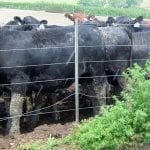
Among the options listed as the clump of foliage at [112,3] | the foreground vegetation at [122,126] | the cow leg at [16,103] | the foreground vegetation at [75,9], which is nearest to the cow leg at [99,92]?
the cow leg at [16,103]

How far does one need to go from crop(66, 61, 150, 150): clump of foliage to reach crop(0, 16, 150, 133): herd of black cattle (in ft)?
6.45

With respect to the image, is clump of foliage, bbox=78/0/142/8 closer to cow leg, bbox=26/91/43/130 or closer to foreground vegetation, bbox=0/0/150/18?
foreground vegetation, bbox=0/0/150/18

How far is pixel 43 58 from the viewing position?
27.4 feet

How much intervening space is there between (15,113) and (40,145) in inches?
65.4

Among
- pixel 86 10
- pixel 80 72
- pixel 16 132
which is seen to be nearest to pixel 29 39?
pixel 80 72

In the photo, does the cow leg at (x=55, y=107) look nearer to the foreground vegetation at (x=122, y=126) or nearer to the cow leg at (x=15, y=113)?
the cow leg at (x=15, y=113)

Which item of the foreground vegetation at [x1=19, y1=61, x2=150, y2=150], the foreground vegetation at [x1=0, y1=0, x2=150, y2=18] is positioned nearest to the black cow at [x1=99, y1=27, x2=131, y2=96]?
the foreground vegetation at [x1=19, y1=61, x2=150, y2=150]

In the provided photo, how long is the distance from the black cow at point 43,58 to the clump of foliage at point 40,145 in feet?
4.96

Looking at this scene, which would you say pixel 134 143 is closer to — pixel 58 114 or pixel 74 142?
pixel 74 142

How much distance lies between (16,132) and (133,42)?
10.7 feet

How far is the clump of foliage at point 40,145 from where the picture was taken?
6149mm

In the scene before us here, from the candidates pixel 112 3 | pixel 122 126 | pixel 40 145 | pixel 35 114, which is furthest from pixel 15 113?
pixel 112 3

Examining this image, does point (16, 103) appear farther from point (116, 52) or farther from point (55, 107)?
point (116, 52)

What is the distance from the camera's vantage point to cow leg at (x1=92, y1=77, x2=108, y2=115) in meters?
8.77
